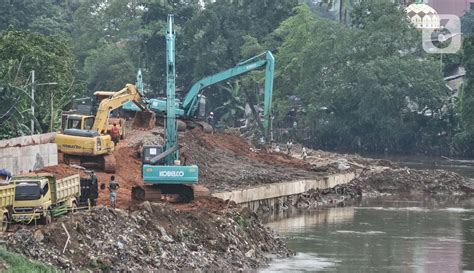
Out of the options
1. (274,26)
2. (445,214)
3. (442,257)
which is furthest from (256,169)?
(274,26)

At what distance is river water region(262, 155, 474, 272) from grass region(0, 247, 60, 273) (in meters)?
12.4

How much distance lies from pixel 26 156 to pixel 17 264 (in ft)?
91.0

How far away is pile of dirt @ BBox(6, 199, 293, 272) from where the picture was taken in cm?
4384

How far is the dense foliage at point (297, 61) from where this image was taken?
13412 cm

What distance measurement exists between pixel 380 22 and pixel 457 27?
55.2m

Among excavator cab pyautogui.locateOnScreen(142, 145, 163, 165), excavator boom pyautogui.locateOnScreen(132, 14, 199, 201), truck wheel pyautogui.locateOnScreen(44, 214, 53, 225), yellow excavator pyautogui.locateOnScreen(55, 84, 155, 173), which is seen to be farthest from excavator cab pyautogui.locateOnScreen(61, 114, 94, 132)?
truck wheel pyautogui.locateOnScreen(44, 214, 53, 225)

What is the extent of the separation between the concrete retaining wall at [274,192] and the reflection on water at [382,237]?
1.59 metres

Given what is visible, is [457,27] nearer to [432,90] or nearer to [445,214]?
[432,90]

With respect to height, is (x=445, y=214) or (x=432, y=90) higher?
(x=432, y=90)

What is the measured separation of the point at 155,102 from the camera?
322 ft

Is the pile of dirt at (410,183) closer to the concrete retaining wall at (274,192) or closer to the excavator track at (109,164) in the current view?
the concrete retaining wall at (274,192)

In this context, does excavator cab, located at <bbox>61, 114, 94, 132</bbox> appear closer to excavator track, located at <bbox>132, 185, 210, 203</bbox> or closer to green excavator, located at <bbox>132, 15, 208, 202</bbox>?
green excavator, located at <bbox>132, 15, 208, 202</bbox>

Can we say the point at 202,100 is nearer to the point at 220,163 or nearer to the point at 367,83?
the point at 220,163

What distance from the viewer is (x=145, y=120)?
316 ft
